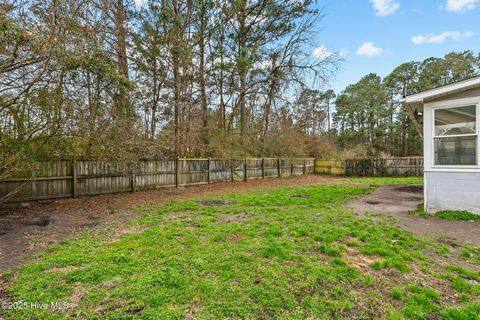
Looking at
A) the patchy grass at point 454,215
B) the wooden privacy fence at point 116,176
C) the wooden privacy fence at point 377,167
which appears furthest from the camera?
the wooden privacy fence at point 377,167

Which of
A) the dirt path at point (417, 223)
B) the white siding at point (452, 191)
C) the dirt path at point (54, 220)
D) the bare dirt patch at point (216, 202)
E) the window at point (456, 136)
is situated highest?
the window at point (456, 136)

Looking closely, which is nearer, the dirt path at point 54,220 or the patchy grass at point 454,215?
the dirt path at point 54,220

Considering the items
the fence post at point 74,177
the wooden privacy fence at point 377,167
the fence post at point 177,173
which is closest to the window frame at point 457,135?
the fence post at point 177,173

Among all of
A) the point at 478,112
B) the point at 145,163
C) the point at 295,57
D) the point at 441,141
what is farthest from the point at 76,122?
the point at 295,57

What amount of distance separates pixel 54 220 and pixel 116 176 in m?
3.74

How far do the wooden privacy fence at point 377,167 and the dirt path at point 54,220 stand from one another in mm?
15236

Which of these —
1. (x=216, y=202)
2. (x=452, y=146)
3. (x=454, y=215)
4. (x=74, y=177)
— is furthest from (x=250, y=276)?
(x=74, y=177)

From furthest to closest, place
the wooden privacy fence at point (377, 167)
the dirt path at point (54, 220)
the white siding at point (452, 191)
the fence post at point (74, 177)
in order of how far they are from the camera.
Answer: the wooden privacy fence at point (377, 167) < the fence post at point (74, 177) < the white siding at point (452, 191) < the dirt path at point (54, 220)

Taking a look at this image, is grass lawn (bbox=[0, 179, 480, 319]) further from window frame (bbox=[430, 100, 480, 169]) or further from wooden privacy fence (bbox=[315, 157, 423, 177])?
wooden privacy fence (bbox=[315, 157, 423, 177])

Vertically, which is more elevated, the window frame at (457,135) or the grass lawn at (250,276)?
the window frame at (457,135)

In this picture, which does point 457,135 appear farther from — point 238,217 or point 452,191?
point 238,217

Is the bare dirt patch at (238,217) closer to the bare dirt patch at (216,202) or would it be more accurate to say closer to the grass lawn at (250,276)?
the grass lawn at (250,276)

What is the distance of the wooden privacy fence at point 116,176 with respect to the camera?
258 inches

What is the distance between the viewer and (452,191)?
17.7ft
